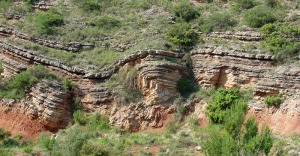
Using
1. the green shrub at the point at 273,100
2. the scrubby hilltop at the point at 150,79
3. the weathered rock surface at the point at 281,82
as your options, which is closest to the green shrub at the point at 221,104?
the scrubby hilltop at the point at 150,79

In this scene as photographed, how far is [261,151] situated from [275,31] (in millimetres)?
9485

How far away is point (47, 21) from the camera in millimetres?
27281

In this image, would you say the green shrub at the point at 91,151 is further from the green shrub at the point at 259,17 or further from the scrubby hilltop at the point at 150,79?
the green shrub at the point at 259,17

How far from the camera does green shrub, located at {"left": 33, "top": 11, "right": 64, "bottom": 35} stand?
26938 millimetres

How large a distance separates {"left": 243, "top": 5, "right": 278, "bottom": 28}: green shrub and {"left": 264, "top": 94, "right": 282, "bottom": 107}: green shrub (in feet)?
16.8

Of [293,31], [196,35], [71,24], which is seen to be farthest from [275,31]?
[71,24]

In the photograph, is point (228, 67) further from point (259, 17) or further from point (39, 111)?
point (39, 111)

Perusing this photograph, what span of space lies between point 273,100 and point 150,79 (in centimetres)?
605

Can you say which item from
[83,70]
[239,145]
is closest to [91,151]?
[239,145]

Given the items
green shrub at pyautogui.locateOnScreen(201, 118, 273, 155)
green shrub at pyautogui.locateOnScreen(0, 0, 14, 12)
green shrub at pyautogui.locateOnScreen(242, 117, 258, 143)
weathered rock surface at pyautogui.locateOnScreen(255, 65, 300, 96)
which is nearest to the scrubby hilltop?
weathered rock surface at pyautogui.locateOnScreen(255, 65, 300, 96)

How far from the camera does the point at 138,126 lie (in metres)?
22.8

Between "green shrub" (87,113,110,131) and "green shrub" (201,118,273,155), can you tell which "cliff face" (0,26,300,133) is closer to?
"green shrub" (87,113,110,131)

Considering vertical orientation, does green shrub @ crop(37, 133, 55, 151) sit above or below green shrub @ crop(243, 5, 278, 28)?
below

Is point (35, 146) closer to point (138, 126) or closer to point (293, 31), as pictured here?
point (138, 126)
